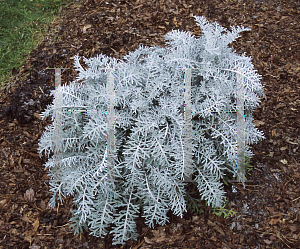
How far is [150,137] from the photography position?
2.21 meters

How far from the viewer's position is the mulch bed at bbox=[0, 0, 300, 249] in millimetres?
2314

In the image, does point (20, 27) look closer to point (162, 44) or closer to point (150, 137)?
point (162, 44)

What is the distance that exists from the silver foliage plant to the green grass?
75.1 inches

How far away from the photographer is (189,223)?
236 centimetres

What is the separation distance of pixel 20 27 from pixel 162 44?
241 centimetres

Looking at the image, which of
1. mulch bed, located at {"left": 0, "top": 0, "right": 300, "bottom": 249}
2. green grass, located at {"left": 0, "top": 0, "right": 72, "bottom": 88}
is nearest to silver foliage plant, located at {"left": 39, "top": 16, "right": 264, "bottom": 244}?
mulch bed, located at {"left": 0, "top": 0, "right": 300, "bottom": 249}

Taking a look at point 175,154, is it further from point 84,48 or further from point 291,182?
point 84,48

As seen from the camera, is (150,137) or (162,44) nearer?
(150,137)

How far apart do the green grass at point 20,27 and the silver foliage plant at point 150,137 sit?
1907 mm

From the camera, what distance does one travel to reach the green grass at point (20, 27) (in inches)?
146

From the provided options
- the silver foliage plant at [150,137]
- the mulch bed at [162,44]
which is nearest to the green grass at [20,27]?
the mulch bed at [162,44]

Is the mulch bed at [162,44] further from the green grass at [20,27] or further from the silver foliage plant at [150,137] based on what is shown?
the silver foliage plant at [150,137]

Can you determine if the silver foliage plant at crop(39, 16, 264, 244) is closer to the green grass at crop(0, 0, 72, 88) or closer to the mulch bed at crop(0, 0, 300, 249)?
the mulch bed at crop(0, 0, 300, 249)

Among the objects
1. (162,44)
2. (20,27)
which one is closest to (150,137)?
(162,44)
